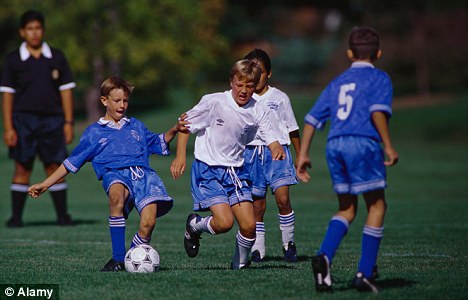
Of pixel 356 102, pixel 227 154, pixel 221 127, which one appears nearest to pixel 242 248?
pixel 227 154

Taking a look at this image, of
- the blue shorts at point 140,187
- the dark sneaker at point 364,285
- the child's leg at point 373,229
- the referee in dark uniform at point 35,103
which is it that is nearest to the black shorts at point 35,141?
the referee in dark uniform at point 35,103

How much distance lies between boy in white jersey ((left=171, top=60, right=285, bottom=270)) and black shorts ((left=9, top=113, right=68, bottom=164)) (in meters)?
4.68

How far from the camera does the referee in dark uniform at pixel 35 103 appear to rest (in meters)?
12.4

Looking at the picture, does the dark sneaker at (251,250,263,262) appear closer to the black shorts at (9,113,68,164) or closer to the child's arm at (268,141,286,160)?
the child's arm at (268,141,286,160)

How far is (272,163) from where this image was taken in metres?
9.29

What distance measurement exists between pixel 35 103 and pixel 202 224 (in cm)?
488

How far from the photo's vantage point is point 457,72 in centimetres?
5528

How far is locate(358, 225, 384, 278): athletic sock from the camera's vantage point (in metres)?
6.80

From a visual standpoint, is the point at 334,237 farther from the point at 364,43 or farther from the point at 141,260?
the point at 141,260

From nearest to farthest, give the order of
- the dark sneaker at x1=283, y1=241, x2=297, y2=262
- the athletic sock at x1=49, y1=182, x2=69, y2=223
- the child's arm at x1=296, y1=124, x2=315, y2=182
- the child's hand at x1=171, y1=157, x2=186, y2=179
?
the child's arm at x1=296, y1=124, x2=315, y2=182 < the child's hand at x1=171, y1=157, x2=186, y2=179 < the dark sneaker at x1=283, y1=241, x2=297, y2=262 < the athletic sock at x1=49, y1=182, x2=69, y2=223

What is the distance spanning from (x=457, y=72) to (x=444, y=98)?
3319 millimetres

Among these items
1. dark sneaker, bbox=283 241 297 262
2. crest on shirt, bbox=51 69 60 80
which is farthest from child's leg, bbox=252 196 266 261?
crest on shirt, bbox=51 69 60 80

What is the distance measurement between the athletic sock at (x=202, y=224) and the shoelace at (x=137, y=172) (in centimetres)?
68

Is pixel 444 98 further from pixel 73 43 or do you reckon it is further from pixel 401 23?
pixel 73 43
